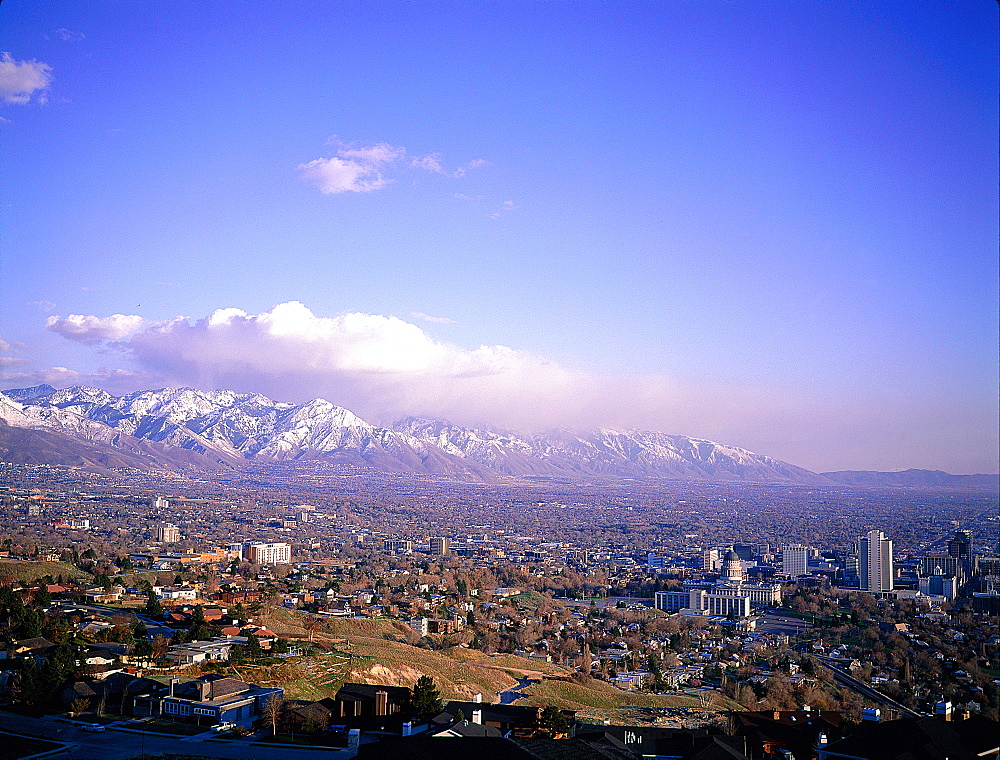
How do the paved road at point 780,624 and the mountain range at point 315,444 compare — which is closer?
the paved road at point 780,624

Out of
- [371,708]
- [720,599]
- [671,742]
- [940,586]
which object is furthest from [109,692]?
[940,586]

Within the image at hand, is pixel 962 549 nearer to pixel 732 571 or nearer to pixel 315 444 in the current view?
pixel 732 571

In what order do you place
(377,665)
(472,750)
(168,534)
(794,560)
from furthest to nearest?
(168,534)
(794,560)
(377,665)
(472,750)

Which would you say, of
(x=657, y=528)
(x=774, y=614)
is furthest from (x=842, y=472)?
(x=774, y=614)

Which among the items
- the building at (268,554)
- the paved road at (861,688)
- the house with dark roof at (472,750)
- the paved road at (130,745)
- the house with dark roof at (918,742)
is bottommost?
the building at (268,554)

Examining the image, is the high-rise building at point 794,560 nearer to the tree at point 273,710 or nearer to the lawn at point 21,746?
the tree at point 273,710

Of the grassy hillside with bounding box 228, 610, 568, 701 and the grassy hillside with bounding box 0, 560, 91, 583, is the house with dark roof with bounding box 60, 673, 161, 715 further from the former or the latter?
the grassy hillside with bounding box 0, 560, 91, 583

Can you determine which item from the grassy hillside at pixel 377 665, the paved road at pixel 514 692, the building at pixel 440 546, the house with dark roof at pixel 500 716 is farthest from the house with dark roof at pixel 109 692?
the building at pixel 440 546
